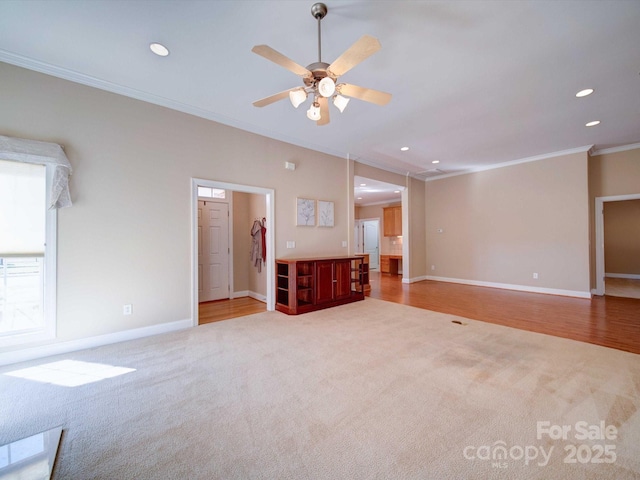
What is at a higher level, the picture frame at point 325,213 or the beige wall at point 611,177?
the beige wall at point 611,177

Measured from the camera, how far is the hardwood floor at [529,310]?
336 centimetres

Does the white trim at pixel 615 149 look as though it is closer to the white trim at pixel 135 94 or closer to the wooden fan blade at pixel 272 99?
the white trim at pixel 135 94

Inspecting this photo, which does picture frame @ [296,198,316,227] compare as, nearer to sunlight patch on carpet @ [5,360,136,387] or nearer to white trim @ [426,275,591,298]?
sunlight patch on carpet @ [5,360,136,387]

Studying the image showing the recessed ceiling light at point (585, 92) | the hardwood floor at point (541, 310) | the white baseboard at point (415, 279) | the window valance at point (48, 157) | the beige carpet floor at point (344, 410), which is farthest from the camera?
the white baseboard at point (415, 279)

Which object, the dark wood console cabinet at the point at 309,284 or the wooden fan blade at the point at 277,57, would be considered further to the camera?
the dark wood console cabinet at the point at 309,284

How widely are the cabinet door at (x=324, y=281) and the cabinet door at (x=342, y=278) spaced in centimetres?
14

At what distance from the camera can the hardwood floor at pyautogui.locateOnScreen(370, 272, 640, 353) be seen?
3326 millimetres

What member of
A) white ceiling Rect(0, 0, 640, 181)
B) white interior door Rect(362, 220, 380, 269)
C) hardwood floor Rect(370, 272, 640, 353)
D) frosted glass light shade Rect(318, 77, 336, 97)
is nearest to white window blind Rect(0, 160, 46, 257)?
white ceiling Rect(0, 0, 640, 181)

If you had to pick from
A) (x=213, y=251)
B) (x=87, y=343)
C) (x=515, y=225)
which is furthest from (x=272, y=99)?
(x=515, y=225)

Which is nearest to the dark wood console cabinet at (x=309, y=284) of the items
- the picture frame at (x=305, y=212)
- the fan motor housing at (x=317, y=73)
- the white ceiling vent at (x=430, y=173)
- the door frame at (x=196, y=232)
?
the door frame at (x=196, y=232)

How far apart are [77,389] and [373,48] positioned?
3539 millimetres

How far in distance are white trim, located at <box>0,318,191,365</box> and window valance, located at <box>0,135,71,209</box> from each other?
150 cm

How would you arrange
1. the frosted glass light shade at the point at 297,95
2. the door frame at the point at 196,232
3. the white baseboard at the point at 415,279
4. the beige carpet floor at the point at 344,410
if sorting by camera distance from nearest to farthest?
the beige carpet floor at the point at 344,410 < the frosted glass light shade at the point at 297,95 < the door frame at the point at 196,232 < the white baseboard at the point at 415,279

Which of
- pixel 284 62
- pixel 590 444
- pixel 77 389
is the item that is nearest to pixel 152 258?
pixel 77 389
